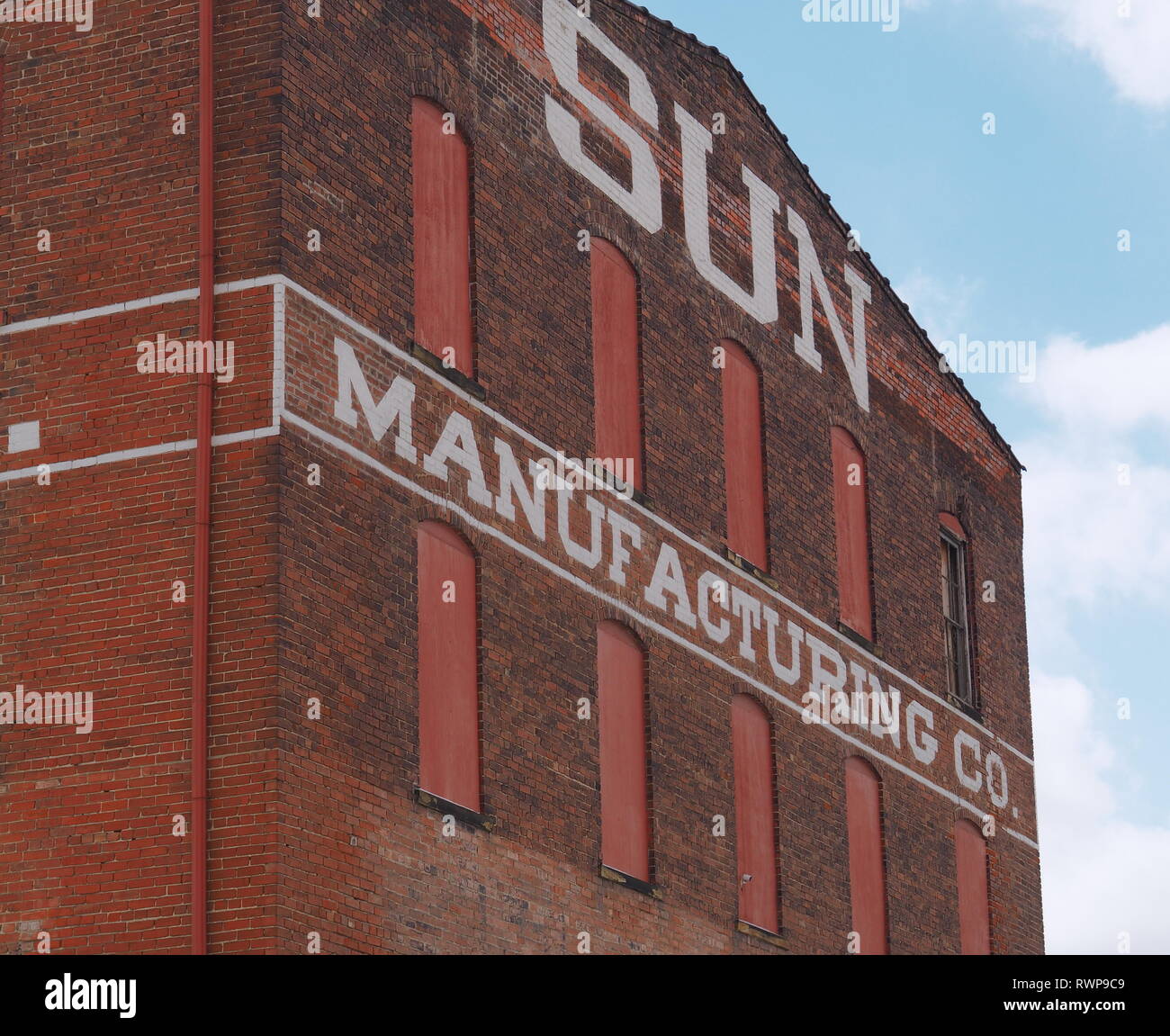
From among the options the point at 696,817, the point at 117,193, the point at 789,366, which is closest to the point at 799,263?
the point at 789,366

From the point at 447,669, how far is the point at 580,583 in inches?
89.7

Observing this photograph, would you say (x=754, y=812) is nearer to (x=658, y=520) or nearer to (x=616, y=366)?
(x=658, y=520)

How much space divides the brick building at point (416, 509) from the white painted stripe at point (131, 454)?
0.03m

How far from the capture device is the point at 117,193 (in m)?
18.1

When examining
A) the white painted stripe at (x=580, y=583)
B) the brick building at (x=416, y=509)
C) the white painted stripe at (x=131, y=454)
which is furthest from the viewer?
the white painted stripe at (x=580, y=583)

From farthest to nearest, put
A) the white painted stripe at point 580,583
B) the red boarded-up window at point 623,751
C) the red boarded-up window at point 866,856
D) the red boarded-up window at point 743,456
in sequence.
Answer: the red boarded-up window at point 866,856, the red boarded-up window at point 743,456, the red boarded-up window at point 623,751, the white painted stripe at point 580,583

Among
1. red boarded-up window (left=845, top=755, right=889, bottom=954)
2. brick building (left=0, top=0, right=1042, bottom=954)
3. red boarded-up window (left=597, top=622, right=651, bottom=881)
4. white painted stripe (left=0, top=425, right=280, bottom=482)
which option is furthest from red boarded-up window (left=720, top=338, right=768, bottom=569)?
white painted stripe (left=0, top=425, right=280, bottom=482)

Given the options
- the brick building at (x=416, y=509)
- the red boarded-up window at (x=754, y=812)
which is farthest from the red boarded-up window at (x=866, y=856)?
the red boarded-up window at (x=754, y=812)

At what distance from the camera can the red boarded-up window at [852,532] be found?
26406 mm

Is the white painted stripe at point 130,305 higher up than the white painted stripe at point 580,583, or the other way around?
Result: the white painted stripe at point 130,305

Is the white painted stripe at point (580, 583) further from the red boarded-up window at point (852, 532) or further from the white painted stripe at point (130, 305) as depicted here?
the red boarded-up window at point (852, 532)

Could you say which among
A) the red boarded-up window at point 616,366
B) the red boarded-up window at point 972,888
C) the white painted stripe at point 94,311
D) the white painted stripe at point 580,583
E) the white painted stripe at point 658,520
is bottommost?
the red boarded-up window at point 972,888
